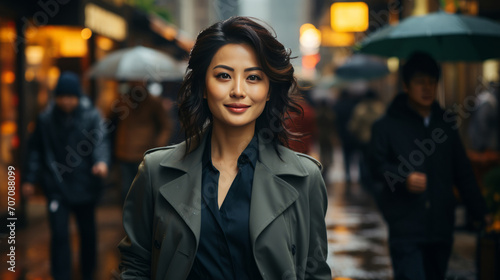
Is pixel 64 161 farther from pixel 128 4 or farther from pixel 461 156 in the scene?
pixel 128 4

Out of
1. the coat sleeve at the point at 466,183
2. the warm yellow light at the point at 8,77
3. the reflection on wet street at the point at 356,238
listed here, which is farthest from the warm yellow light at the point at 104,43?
the coat sleeve at the point at 466,183

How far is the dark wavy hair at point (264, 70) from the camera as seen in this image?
2.67 m

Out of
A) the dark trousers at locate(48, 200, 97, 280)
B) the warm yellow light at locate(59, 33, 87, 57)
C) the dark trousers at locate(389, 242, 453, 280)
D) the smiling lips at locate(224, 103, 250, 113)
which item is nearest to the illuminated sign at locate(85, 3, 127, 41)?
the warm yellow light at locate(59, 33, 87, 57)

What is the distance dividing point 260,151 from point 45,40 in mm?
11097

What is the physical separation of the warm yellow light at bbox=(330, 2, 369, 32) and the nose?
68.9ft

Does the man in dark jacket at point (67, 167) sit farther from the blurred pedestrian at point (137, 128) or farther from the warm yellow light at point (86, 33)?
the warm yellow light at point (86, 33)

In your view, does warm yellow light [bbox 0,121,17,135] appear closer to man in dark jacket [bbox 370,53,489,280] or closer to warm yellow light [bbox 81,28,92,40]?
warm yellow light [bbox 81,28,92,40]

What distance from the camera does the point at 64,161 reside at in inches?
260

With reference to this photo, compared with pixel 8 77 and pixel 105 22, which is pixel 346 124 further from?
pixel 8 77

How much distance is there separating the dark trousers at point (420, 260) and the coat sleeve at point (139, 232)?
2575 millimetres

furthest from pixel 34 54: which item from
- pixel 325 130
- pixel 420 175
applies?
pixel 420 175

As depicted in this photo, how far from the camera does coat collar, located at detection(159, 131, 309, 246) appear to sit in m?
2.58

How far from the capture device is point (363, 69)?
1572cm

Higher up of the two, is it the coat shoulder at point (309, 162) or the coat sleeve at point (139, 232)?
the coat shoulder at point (309, 162)
